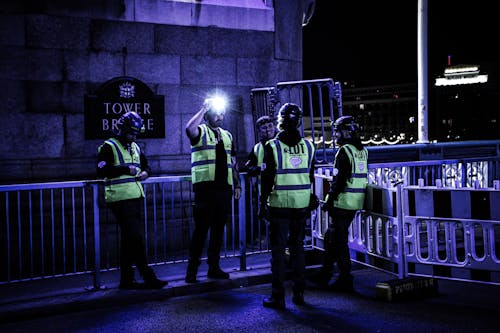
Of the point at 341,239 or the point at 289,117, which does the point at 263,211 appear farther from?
Answer: the point at 341,239

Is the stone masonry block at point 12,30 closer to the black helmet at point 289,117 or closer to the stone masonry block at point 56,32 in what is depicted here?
the stone masonry block at point 56,32

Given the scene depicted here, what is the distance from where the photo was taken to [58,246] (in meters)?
8.77

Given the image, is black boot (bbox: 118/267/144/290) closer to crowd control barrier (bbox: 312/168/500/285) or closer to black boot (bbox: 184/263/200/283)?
black boot (bbox: 184/263/200/283)

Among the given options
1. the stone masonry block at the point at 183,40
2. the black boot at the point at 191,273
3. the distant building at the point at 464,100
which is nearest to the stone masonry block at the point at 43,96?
the stone masonry block at the point at 183,40

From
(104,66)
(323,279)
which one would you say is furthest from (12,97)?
(323,279)

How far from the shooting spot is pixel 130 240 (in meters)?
6.95

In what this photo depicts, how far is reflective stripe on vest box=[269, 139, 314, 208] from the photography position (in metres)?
6.34

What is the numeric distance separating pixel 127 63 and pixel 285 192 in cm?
432

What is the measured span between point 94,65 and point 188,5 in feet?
6.00

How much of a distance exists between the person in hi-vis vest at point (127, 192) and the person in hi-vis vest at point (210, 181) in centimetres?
64

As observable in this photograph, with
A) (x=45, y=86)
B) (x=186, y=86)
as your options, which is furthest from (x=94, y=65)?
(x=186, y=86)

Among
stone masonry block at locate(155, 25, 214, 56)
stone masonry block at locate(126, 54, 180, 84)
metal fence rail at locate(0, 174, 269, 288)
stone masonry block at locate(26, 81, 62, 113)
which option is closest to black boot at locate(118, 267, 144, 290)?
metal fence rail at locate(0, 174, 269, 288)

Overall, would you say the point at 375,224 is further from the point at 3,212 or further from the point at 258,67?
the point at 3,212

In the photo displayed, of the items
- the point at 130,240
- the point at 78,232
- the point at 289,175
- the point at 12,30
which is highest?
the point at 12,30
